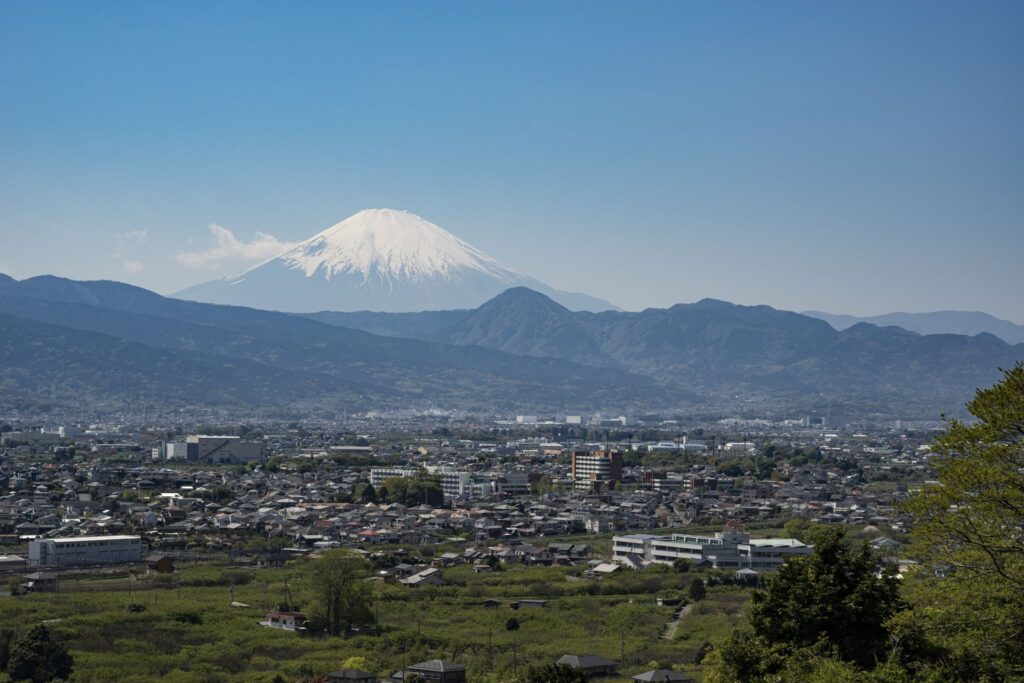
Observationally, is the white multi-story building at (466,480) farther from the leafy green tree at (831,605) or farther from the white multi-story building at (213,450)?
the leafy green tree at (831,605)

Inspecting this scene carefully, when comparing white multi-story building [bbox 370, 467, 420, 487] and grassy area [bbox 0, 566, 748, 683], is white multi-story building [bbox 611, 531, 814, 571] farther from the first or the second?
white multi-story building [bbox 370, 467, 420, 487]

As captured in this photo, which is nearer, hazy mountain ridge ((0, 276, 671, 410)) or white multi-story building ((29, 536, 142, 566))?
white multi-story building ((29, 536, 142, 566))

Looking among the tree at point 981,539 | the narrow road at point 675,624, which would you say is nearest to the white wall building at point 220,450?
the narrow road at point 675,624

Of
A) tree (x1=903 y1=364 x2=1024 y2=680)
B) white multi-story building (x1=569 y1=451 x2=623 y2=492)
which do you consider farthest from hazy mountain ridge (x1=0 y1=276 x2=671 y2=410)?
tree (x1=903 y1=364 x2=1024 y2=680)

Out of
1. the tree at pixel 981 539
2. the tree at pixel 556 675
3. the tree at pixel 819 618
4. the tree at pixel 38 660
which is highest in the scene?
the tree at pixel 981 539

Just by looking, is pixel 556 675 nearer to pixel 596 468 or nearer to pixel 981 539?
pixel 981 539
